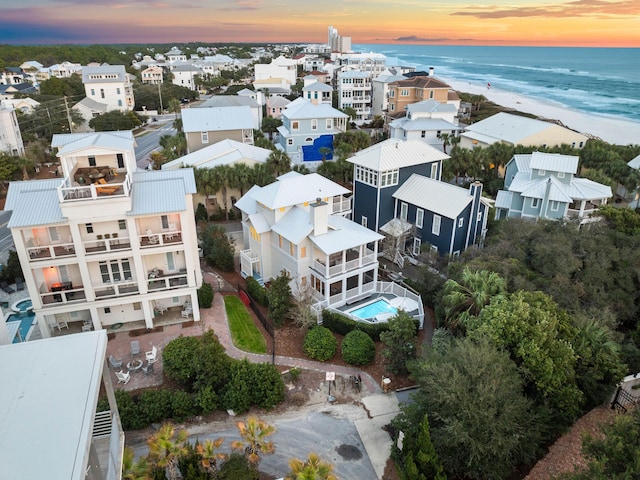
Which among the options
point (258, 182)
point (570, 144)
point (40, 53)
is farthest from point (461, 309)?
point (40, 53)

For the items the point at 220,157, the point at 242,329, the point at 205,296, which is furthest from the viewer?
the point at 220,157

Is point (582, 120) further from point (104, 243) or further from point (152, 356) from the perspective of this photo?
point (152, 356)

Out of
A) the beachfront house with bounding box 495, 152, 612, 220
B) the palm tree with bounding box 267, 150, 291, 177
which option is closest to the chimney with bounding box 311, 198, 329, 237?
the palm tree with bounding box 267, 150, 291, 177

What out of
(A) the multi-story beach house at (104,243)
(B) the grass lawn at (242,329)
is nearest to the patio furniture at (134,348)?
(A) the multi-story beach house at (104,243)

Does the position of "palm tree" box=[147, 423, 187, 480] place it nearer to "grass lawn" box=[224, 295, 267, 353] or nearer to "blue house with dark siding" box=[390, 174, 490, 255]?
"grass lawn" box=[224, 295, 267, 353]

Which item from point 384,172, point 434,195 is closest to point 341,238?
point 384,172
